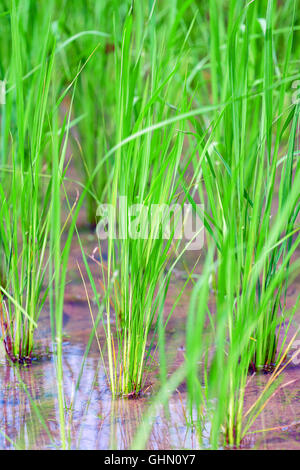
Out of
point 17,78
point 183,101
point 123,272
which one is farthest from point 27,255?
point 183,101

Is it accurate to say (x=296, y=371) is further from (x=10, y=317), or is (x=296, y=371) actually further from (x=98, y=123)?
(x=98, y=123)

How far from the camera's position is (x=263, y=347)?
1.19 m

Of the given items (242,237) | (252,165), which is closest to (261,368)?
(242,237)

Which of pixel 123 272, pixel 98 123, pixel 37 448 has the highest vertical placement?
pixel 98 123

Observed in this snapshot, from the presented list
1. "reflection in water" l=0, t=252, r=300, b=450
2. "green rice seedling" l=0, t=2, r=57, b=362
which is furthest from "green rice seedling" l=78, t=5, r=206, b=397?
"green rice seedling" l=0, t=2, r=57, b=362

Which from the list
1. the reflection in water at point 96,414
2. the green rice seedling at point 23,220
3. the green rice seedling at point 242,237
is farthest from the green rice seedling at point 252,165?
the green rice seedling at point 23,220

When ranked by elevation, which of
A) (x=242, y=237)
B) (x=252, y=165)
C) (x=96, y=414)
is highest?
(x=252, y=165)

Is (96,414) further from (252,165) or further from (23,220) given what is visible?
(252,165)

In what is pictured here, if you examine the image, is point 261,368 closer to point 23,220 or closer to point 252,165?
point 252,165

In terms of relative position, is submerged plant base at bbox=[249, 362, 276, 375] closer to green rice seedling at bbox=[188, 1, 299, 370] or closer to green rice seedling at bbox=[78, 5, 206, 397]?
green rice seedling at bbox=[188, 1, 299, 370]

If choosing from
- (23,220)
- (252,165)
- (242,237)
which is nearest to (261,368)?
(242,237)

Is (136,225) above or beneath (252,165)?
beneath

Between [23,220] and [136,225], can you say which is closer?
[136,225]
